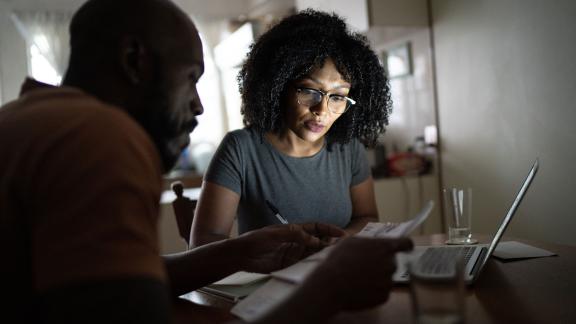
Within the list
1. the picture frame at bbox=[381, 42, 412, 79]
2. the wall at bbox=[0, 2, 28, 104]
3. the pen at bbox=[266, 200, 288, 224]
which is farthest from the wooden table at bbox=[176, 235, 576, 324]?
the wall at bbox=[0, 2, 28, 104]

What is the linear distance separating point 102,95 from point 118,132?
18 cm

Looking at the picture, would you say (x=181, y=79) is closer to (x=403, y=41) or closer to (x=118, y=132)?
(x=118, y=132)

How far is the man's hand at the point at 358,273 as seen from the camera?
2.19ft

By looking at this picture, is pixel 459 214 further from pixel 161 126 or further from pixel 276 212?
pixel 161 126

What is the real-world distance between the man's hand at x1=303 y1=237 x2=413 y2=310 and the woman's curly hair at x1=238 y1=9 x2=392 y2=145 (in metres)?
1.01

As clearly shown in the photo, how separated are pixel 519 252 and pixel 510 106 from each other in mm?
1499

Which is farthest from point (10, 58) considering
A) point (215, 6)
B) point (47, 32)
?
point (215, 6)

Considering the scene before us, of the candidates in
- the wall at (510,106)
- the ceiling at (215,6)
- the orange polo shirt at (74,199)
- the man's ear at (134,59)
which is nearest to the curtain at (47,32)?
the ceiling at (215,6)

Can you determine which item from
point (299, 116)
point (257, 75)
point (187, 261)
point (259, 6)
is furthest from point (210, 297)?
point (259, 6)

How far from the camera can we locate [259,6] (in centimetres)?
530

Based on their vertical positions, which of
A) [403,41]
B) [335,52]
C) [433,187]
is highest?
[403,41]

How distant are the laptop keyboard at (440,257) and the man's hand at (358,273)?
189 mm

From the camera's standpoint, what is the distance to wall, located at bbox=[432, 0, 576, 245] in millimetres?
2262

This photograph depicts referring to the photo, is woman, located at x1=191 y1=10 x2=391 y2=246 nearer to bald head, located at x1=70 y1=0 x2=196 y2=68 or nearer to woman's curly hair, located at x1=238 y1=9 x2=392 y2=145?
woman's curly hair, located at x1=238 y1=9 x2=392 y2=145
